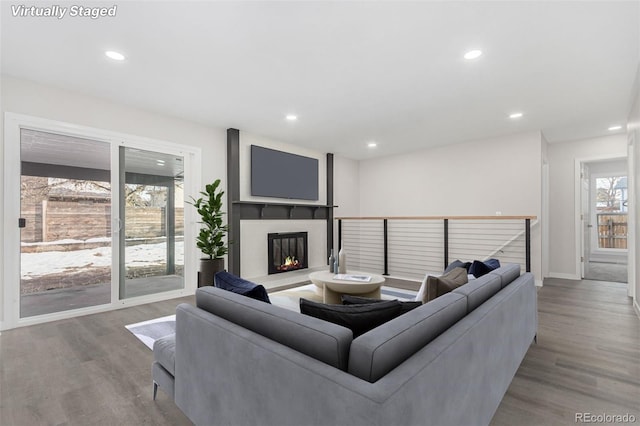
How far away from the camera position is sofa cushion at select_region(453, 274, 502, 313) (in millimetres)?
1704

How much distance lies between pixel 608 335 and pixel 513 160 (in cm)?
317

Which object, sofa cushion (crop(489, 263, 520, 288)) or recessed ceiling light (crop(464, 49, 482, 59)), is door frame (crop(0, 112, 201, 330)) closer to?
recessed ceiling light (crop(464, 49, 482, 59))

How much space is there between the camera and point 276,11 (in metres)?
2.18

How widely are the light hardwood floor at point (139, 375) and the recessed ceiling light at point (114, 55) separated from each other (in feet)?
8.32

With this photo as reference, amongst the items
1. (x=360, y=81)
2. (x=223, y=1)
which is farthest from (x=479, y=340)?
(x=360, y=81)

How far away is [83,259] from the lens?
12.7 feet

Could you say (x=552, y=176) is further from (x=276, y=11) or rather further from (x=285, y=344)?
(x=285, y=344)

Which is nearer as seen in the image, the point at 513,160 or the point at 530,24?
the point at 530,24

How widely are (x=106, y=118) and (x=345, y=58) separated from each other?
9.77 ft

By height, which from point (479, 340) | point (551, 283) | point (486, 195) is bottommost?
point (551, 283)

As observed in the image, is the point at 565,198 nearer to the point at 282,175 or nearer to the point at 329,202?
the point at 329,202

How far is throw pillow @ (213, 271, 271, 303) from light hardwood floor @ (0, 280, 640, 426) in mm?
758

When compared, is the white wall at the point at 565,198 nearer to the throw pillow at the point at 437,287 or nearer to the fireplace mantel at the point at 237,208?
the fireplace mantel at the point at 237,208

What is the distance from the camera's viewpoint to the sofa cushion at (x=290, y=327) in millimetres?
1079
